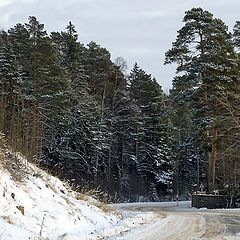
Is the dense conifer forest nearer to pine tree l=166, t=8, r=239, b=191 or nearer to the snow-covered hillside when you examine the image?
pine tree l=166, t=8, r=239, b=191

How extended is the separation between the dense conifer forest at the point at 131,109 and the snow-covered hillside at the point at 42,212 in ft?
43.0

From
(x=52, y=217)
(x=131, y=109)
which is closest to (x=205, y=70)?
(x=131, y=109)

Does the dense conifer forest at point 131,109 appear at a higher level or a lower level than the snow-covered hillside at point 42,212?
higher

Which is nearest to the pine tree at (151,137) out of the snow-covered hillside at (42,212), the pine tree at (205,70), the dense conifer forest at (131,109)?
the dense conifer forest at (131,109)

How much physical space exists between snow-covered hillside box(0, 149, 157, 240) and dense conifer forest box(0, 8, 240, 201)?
13.1 meters

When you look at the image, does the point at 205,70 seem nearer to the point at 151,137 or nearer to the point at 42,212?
the point at 151,137

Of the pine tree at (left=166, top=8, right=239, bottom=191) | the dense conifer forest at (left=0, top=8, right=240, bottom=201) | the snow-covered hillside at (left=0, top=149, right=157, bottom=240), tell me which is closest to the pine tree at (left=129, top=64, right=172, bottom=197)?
the dense conifer forest at (left=0, top=8, right=240, bottom=201)

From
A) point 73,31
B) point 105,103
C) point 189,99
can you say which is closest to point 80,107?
point 105,103

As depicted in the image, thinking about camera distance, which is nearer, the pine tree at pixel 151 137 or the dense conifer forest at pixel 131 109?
the dense conifer forest at pixel 131 109

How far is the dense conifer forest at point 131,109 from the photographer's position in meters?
39.4

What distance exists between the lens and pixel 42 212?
12148mm

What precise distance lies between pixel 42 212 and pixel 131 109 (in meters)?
47.9

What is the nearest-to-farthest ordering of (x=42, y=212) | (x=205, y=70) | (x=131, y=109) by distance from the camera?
(x=42, y=212)
(x=205, y=70)
(x=131, y=109)

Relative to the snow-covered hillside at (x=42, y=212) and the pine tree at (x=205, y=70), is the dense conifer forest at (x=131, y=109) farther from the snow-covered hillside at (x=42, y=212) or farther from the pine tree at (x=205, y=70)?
the snow-covered hillside at (x=42, y=212)
